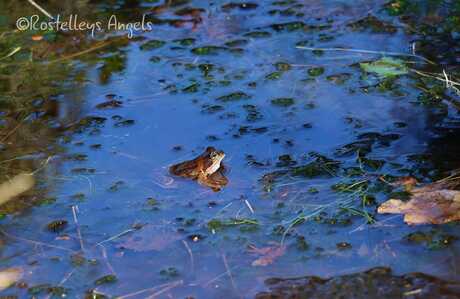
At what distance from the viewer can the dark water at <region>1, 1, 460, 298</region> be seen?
11.0 feet

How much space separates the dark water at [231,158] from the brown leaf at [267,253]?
0.09 ft

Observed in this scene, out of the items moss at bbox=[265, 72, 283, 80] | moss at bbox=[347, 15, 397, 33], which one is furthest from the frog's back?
moss at bbox=[347, 15, 397, 33]

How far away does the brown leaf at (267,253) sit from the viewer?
10.9ft

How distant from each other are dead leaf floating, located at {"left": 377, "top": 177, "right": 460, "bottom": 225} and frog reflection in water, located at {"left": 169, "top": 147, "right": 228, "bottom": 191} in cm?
83

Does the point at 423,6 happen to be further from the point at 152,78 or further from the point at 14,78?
the point at 14,78

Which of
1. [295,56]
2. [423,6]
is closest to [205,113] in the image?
[295,56]

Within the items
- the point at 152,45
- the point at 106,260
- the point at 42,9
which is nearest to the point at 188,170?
the point at 106,260

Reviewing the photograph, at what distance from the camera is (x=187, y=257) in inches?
134

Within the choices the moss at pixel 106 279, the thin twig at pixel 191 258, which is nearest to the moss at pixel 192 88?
the thin twig at pixel 191 258

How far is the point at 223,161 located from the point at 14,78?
5.95 feet

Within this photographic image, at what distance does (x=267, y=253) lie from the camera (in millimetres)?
3387

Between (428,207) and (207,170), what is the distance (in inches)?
42.4

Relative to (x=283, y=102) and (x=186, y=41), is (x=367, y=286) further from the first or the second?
(x=186, y=41)

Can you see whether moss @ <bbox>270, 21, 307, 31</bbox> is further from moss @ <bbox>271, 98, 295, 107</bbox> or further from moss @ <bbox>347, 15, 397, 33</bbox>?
moss @ <bbox>271, 98, 295, 107</bbox>
